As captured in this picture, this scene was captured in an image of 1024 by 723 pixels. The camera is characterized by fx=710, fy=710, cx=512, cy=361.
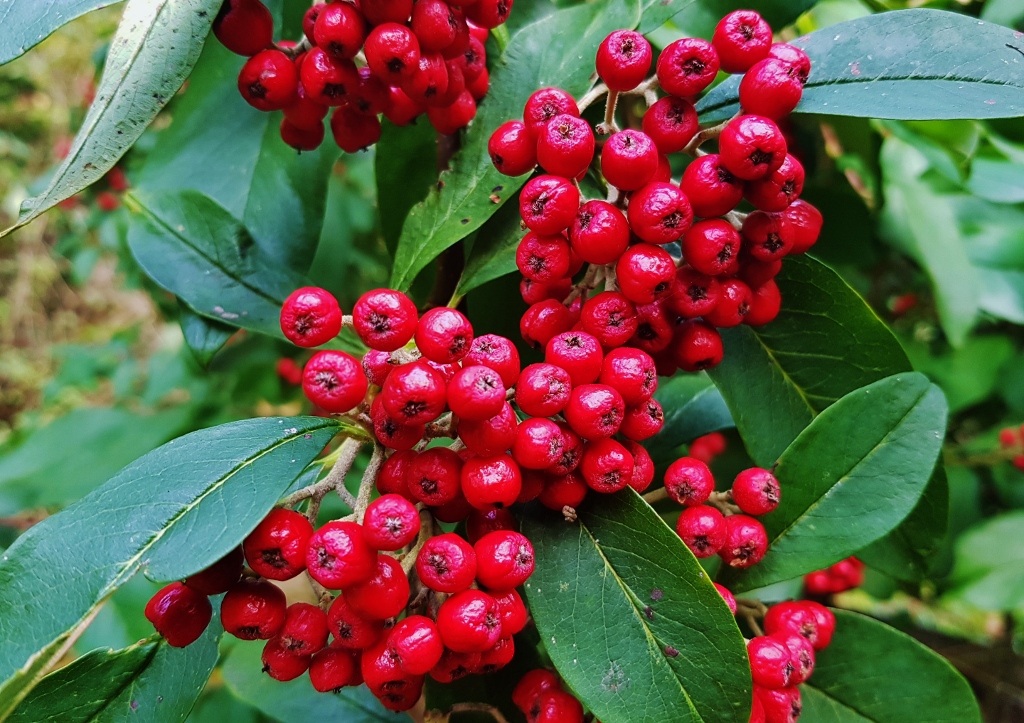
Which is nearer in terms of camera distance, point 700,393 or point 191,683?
point 191,683

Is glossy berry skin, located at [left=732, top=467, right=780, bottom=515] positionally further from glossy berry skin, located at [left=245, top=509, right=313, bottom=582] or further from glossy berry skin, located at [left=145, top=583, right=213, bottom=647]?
glossy berry skin, located at [left=145, top=583, right=213, bottom=647]

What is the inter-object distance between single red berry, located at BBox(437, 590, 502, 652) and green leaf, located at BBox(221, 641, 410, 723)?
2.02 ft

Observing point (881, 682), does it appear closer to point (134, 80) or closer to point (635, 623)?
point (635, 623)

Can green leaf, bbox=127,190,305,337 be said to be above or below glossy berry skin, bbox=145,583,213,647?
above

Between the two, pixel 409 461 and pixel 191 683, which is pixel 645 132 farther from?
pixel 191 683

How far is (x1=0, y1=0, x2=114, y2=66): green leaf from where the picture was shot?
82 cm

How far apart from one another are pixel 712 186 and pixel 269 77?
0.63m

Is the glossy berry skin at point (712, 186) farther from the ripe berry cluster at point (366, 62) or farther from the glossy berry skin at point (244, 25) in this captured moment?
the glossy berry skin at point (244, 25)

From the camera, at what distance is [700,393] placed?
1.30 m

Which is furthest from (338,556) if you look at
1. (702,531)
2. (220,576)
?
(702,531)

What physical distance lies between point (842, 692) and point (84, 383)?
379 cm

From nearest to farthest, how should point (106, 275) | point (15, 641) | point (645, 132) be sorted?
point (15, 641)
point (645, 132)
point (106, 275)

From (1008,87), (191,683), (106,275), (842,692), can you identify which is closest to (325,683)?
(191,683)

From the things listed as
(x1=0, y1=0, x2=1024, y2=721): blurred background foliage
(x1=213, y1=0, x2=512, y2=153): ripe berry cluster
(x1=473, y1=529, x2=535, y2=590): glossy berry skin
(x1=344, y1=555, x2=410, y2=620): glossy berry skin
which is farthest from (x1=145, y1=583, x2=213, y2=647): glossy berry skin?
(x1=213, y1=0, x2=512, y2=153): ripe berry cluster
